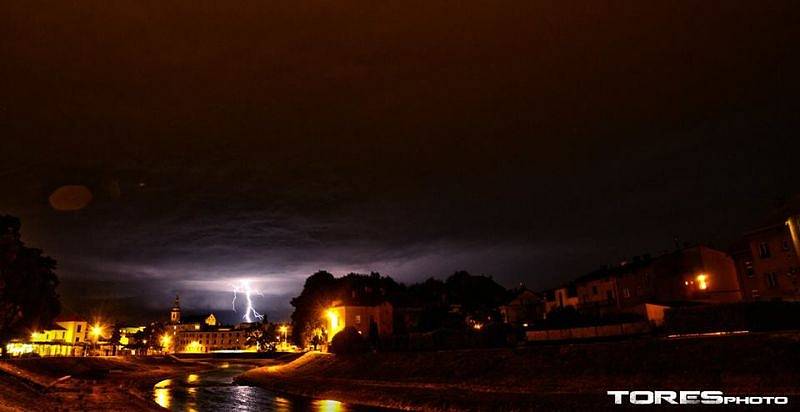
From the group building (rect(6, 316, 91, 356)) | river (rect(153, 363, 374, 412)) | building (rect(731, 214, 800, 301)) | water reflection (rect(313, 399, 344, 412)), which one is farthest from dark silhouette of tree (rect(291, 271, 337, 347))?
building (rect(731, 214, 800, 301))

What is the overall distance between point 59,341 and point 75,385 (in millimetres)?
70767

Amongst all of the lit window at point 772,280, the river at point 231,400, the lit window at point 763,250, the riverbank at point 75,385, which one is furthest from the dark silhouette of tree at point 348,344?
the lit window at point 763,250

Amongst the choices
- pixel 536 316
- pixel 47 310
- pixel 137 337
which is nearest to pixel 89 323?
pixel 137 337

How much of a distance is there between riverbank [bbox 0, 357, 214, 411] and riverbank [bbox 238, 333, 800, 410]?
59.6ft

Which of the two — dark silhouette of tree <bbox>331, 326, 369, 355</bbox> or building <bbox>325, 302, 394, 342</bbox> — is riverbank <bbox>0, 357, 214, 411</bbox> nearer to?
dark silhouette of tree <bbox>331, 326, 369, 355</bbox>

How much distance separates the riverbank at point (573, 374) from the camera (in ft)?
85.0

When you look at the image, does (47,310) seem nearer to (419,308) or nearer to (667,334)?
(419,308)

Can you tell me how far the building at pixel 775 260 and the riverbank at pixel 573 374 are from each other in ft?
86.1

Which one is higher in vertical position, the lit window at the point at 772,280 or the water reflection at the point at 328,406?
the lit window at the point at 772,280

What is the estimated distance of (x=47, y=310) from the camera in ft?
199

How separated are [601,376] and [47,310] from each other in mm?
64686

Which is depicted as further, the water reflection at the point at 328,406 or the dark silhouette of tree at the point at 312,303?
the dark silhouette of tree at the point at 312,303

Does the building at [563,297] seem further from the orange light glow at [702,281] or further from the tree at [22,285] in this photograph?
the tree at [22,285]

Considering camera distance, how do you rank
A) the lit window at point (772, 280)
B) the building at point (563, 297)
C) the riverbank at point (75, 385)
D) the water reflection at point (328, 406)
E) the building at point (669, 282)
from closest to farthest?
the riverbank at point (75, 385), the water reflection at point (328, 406), the lit window at point (772, 280), the building at point (669, 282), the building at point (563, 297)
